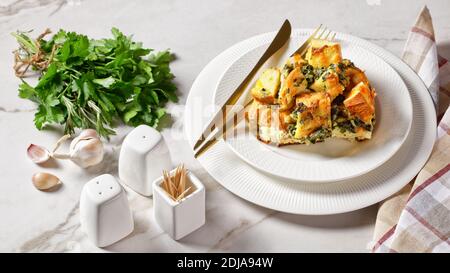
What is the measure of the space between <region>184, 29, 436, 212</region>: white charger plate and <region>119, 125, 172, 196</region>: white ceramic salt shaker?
0.14 meters

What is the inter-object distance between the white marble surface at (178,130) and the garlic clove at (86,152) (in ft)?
0.14

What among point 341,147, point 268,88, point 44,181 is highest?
point 268,88

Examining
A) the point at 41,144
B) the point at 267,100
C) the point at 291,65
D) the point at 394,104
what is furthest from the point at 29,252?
the point at 394,104

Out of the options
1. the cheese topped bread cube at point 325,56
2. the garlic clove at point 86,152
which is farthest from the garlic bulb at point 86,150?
the cheese topped bread cube at point 325,56

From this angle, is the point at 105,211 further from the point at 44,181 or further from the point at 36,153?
the point at 36,153

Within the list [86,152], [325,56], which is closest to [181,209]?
[86,152]

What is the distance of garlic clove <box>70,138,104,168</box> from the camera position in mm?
1825

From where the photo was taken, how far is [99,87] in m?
1.97

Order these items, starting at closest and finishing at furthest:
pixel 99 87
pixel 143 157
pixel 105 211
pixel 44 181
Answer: pixel 105 211 < pixel 143 157 < pixel 44 181 < pixel 99 87

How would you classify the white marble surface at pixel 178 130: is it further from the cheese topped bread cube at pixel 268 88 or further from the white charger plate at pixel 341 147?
the cheese topped bread cube at pixel 268 88

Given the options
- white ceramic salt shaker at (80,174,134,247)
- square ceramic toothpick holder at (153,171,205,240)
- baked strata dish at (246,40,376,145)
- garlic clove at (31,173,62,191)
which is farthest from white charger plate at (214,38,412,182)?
garlic clove at (31,173,62,191)

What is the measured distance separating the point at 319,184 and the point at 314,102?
22 centimetres

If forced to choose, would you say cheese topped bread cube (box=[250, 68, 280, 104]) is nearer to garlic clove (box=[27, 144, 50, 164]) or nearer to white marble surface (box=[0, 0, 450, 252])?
white marble surface (box=[0, 0, 450, 252])
